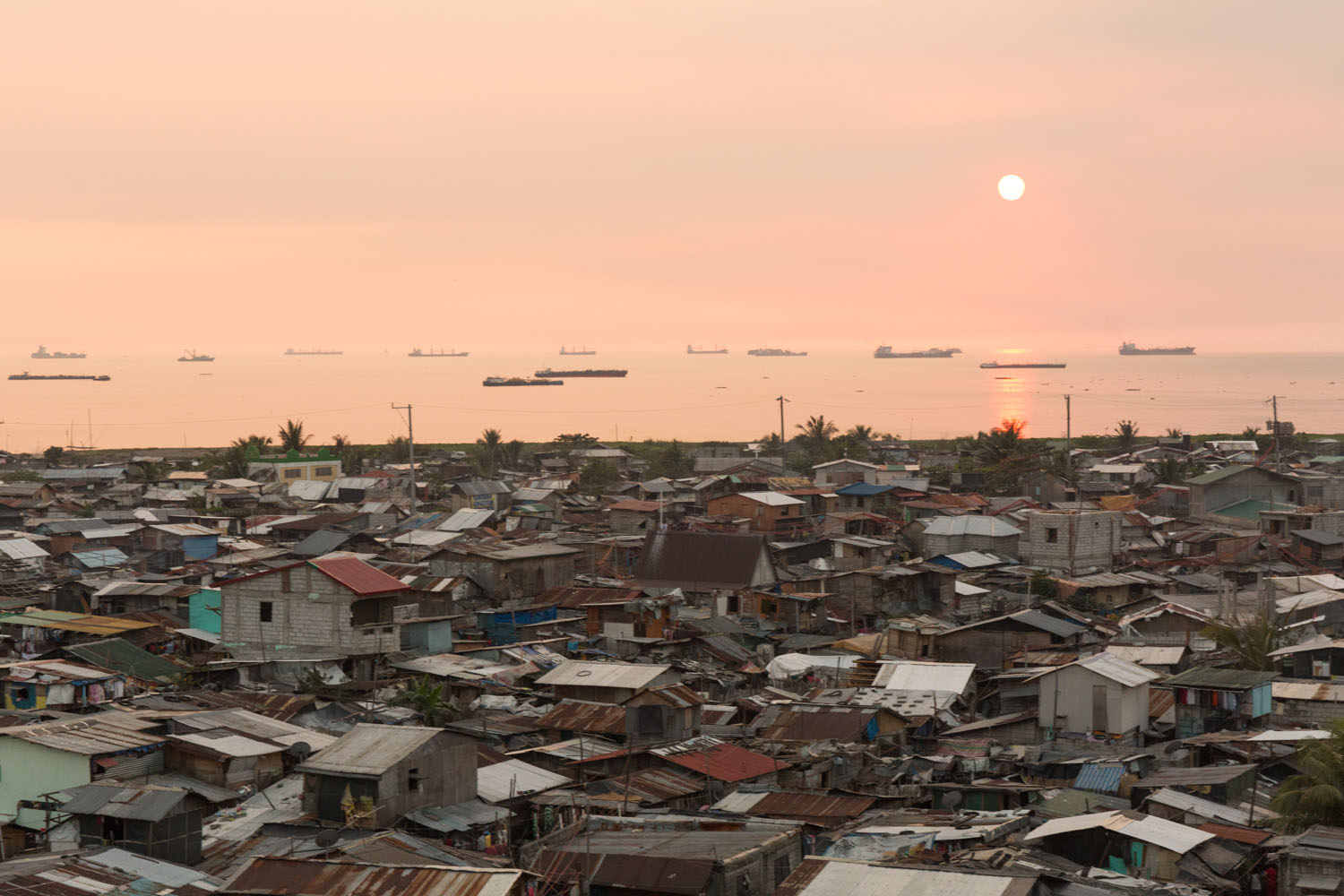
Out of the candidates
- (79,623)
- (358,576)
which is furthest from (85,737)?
(79,623)

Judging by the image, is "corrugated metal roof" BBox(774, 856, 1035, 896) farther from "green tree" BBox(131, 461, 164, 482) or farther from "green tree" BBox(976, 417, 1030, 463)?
"green tree" BBox(131, 461, 164, 482)

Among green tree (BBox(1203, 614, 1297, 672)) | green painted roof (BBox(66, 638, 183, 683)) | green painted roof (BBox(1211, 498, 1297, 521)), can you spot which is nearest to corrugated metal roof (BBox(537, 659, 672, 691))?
green painted roof (BBox(66, 638, 183, 683))

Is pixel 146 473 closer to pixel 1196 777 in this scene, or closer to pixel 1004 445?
pixel 1004 445

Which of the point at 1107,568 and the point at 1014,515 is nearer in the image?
the point at 1107,568

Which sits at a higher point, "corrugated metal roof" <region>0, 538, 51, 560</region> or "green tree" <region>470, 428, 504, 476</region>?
"green tree" <region>470, 428, 504, 476</region>

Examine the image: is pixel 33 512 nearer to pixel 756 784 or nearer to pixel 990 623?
pixel 990 623

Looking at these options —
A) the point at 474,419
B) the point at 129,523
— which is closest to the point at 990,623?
the point at 129,523
